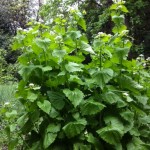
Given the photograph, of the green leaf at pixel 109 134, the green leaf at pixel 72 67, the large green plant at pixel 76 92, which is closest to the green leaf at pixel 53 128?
the large green plant at pixel 76 92

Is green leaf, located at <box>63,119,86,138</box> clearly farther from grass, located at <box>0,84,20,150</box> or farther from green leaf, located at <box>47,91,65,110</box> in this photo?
grass, located at <box>0,84,20,150</box>

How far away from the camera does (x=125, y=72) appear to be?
215 centimetres

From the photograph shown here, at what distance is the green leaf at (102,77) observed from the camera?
1908mm

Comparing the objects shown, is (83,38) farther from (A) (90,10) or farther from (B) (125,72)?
(A) (90,10)

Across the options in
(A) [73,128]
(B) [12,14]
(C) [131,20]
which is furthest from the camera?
(B) [12,14]

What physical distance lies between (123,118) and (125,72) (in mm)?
343

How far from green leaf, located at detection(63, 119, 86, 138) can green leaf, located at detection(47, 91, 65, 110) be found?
0.13 metres

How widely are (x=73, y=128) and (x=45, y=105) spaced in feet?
0.71

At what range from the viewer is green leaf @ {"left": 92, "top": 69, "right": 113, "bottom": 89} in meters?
1.91

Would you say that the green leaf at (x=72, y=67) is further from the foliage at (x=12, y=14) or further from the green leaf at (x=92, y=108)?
the foliage at (x=12, y=14)

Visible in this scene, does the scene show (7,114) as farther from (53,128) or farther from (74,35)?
(74,35)

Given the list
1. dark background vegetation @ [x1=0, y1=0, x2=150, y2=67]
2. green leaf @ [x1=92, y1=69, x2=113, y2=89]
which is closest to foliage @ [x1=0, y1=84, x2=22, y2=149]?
green leaf @ [x1=92, y1=69, x2=113, y2=89]

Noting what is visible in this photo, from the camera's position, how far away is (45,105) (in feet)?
6.15

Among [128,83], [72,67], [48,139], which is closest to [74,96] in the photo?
[72,67]
